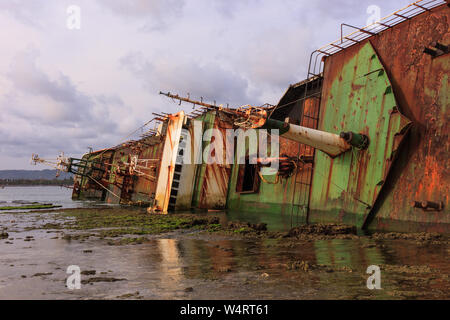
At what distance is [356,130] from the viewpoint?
42.3 ft

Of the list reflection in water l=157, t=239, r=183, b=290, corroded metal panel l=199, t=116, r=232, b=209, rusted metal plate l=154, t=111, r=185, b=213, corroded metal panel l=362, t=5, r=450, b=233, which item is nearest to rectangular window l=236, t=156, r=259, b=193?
corroded metal panel l=199, t=116, r=232, b=209

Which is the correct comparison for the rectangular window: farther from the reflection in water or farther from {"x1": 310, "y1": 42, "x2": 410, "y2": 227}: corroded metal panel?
the reflection in water

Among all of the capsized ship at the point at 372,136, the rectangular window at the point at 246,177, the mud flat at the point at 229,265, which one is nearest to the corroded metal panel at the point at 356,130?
the capsized ship at the point at 372,136

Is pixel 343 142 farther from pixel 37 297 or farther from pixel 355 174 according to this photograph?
pixel 37 297

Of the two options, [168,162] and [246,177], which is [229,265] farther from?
[246,177]

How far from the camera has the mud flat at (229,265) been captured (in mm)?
4289

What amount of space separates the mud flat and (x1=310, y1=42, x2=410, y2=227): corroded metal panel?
219 centimetres

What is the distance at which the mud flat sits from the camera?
4.29 m

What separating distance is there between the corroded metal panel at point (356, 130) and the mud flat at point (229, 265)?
219 centimetres

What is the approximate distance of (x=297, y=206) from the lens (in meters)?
15.4

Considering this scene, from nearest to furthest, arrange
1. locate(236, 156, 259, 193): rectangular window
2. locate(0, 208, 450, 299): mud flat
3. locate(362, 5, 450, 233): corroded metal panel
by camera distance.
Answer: locate(0, 208, 450, 299): mud flat
locate(362, 5, 450, 233): corroded metal panel
locate(236, 156, 259, 193): rectangular window

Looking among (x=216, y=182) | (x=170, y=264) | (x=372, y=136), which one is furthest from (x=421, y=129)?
(x=216, y=182)

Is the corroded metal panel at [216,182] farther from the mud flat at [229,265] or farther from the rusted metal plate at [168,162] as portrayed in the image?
the mud flat at [229,265]
